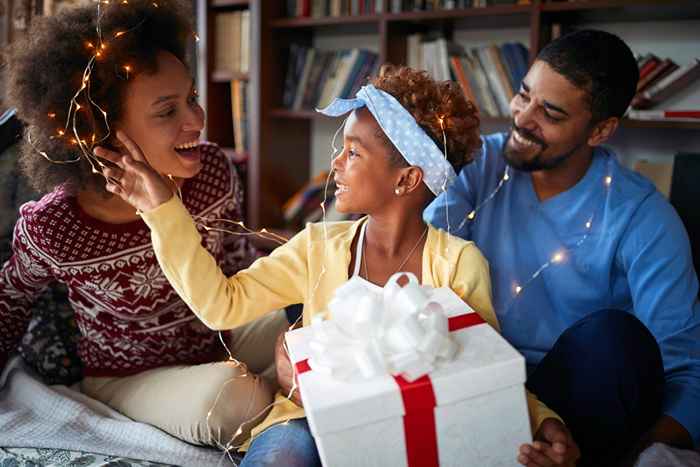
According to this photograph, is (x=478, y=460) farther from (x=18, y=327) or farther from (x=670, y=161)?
(x=670, y=161)

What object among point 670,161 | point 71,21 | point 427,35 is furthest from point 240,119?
point 670,161

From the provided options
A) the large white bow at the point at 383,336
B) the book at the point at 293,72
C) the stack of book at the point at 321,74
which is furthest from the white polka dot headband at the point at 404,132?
the book at the point at 293,72

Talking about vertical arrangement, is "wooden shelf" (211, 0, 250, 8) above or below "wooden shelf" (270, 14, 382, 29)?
above

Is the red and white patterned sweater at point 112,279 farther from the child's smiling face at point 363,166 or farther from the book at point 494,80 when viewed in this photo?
the book at point 494,80

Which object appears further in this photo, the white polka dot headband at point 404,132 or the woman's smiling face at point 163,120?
the woman's smiling face at point 163,120

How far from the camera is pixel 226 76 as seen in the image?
2.68 metres

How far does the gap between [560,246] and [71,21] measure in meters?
1.09

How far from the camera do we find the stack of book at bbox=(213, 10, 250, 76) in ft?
8.70

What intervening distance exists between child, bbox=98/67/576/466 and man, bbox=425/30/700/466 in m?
0.18

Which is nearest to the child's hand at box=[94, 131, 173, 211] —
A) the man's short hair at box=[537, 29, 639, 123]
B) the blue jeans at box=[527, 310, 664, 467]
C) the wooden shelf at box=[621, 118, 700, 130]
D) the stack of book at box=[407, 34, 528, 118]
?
the blue jeans at box=[527, 310, 664, 467]

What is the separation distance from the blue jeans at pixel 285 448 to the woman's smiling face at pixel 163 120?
1.72ft

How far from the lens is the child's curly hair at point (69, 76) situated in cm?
126

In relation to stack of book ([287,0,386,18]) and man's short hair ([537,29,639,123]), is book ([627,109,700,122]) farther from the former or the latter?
stack of book ([287,0,386,18])

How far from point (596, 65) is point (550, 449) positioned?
2.75 ft
